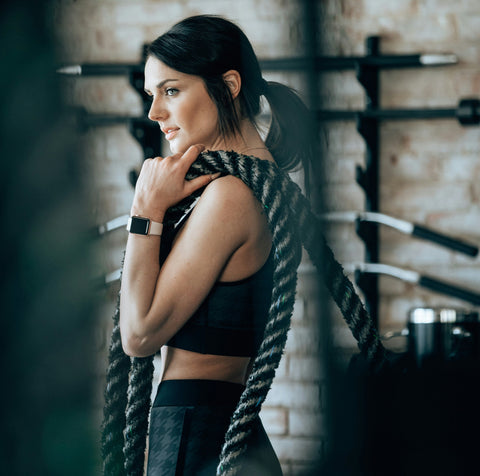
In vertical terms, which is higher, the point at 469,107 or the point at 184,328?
the point at 469,107

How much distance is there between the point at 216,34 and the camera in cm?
52

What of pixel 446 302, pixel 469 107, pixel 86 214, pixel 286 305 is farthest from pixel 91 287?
pixel 446 302

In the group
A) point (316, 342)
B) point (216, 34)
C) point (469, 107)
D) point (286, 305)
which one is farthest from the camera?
point (469, 107)

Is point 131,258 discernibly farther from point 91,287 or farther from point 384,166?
point 384,166

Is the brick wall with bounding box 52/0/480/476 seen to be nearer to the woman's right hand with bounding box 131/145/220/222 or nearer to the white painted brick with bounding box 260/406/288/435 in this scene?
the white painted brick with bounding box 260/406/288/435

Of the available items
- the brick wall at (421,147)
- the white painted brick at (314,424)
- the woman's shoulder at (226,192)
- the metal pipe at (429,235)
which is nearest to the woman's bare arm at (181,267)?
the woman's shoulder at (226,192)

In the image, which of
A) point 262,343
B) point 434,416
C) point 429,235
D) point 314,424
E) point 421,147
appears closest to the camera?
point 314,424

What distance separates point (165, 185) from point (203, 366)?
16cm

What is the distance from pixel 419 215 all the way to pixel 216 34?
40.7 inches

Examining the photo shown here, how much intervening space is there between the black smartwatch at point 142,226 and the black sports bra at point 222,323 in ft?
0.10

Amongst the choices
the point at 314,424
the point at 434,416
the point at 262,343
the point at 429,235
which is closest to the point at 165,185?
the point at 262,343

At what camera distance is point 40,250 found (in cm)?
25

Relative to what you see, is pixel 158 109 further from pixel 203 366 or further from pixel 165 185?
Result: pixel 203 366

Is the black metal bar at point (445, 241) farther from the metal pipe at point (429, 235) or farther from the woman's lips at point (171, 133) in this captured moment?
the woman's lips at point (171, 133)
